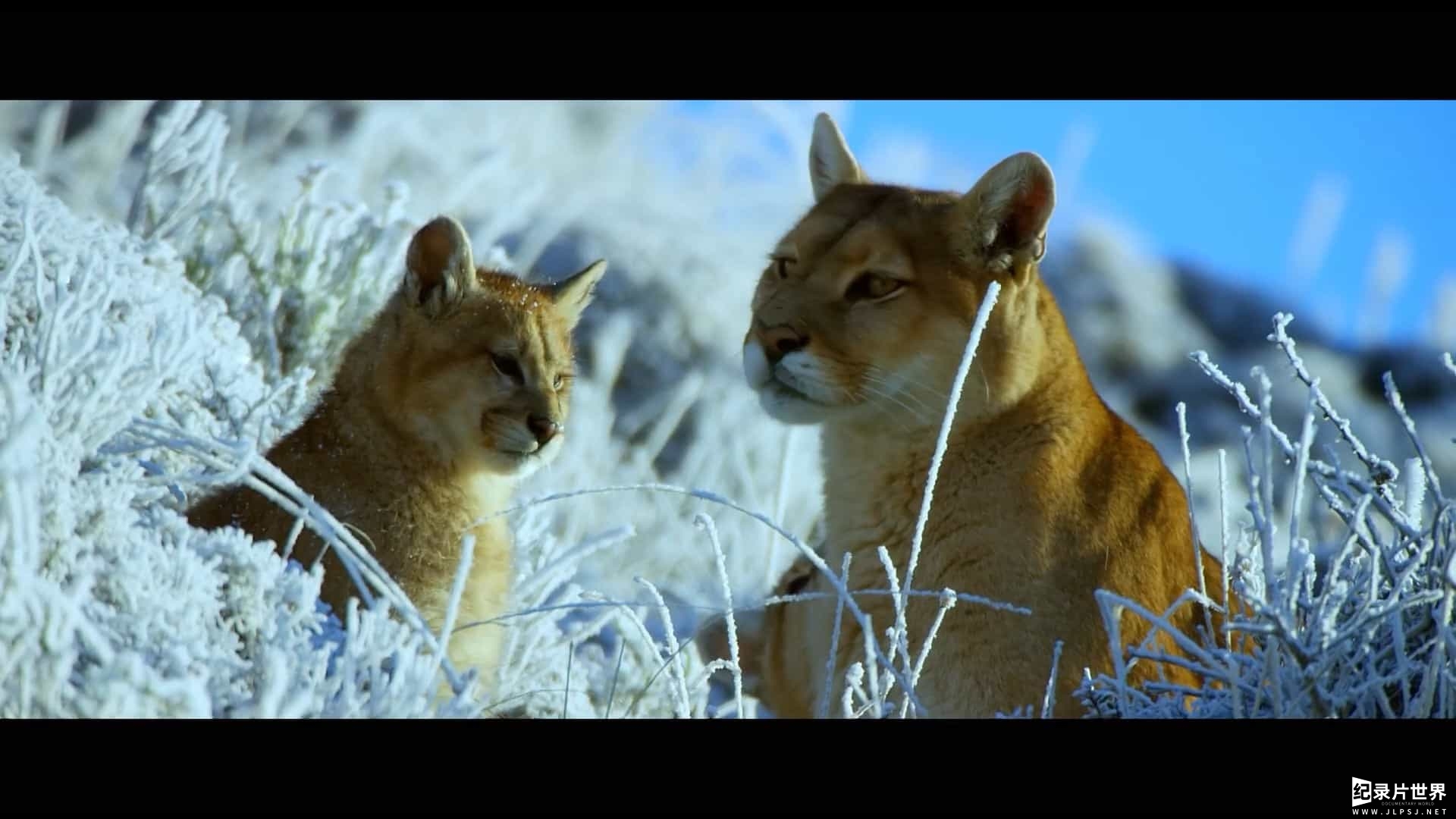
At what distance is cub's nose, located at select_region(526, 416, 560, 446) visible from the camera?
13.2 feet

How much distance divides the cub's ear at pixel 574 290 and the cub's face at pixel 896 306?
73cm

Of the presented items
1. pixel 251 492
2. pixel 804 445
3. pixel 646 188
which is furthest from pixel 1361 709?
pixel 646 188

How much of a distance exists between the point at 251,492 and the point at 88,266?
0.65m

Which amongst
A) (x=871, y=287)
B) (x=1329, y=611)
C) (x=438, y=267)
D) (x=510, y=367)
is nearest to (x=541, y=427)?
(x=510, y=367)

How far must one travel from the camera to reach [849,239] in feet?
13.0

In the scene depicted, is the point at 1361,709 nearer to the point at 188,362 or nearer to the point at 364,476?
the point at 364,476

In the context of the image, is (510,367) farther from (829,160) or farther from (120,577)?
(120,577)

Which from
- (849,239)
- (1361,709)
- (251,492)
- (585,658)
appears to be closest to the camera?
(1361,709)

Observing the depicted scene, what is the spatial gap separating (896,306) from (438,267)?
1.17m

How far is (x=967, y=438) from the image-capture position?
152 inches

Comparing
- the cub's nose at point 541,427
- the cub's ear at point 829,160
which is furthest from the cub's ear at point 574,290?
the cub's ear at point 829,160

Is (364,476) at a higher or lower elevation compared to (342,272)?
lower

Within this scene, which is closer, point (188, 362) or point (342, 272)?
point (188, 362)
